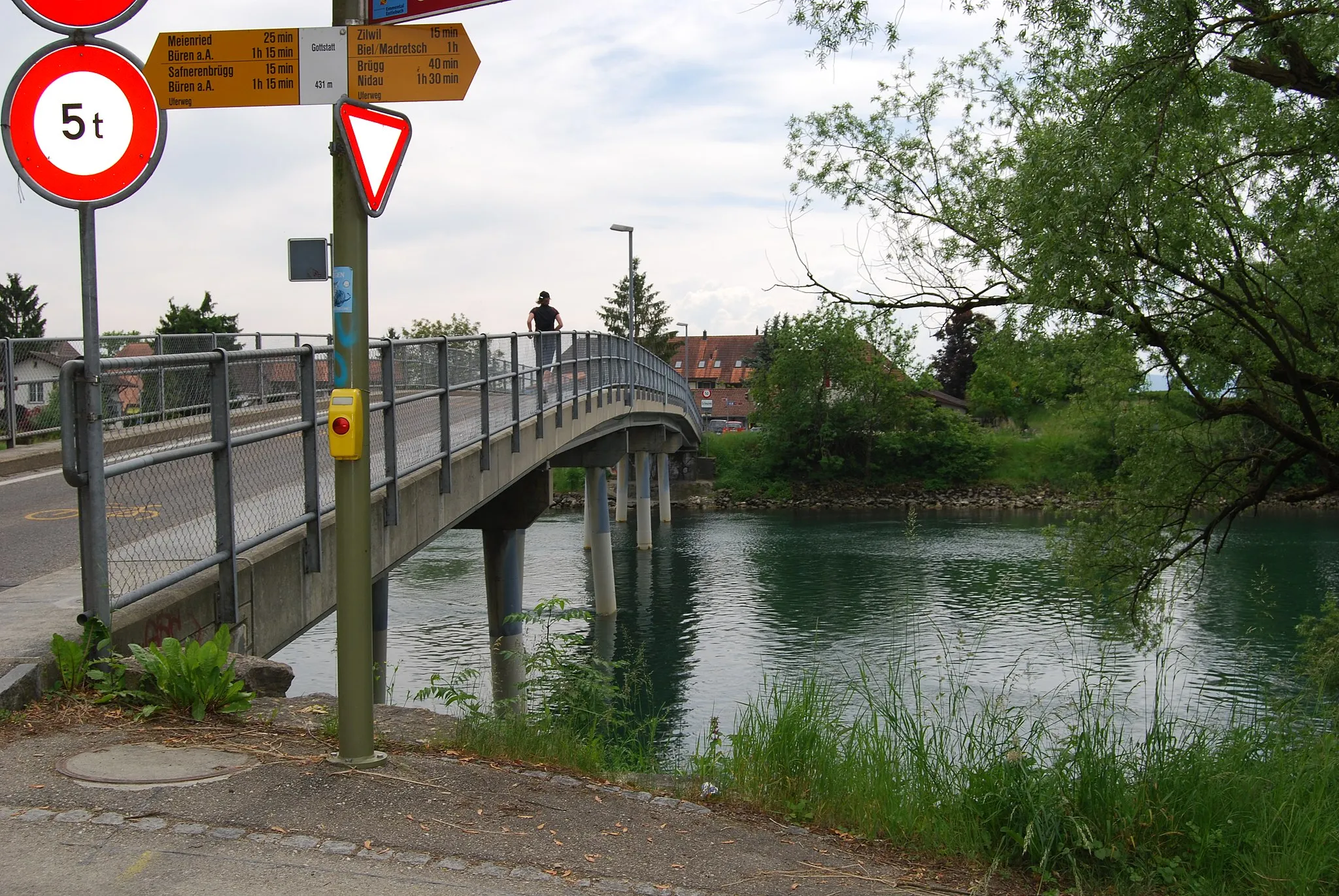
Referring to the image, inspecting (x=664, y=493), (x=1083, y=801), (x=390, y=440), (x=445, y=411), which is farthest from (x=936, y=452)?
(x=1083, y=801)

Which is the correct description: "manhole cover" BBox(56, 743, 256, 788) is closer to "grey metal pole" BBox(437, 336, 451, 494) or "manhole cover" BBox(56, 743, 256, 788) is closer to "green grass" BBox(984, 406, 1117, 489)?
"grey metal pole" BBox(437, 336, 451, 494)

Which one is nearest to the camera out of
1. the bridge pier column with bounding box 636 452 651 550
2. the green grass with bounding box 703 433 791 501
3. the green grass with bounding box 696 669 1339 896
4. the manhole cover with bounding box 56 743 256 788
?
the manhole cover with bounding box 56 743 256 788

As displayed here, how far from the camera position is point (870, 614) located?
25438mm

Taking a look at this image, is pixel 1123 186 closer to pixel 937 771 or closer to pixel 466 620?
pixel 937 771

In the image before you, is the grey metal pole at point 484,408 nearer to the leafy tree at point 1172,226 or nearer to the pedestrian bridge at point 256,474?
the pedestrian bridge at point 256,474

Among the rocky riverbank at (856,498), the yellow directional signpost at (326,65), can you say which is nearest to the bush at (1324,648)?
the yellow directional signpost at (326,65)

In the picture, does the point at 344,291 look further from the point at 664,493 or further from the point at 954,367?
the point at 954,367

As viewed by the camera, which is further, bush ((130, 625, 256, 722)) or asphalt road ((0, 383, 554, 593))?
asphalt road ((0, 383, 554, 593))

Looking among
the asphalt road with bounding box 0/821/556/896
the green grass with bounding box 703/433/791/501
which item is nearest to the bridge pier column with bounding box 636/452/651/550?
the green grass with bounding box 703/433/791/501

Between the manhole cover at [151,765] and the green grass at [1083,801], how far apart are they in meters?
1.94

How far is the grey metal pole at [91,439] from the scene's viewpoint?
482cm

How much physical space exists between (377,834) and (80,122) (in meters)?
2.96

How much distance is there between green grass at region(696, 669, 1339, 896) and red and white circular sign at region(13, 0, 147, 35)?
3.91 metres

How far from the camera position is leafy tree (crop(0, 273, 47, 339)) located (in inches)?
3361
